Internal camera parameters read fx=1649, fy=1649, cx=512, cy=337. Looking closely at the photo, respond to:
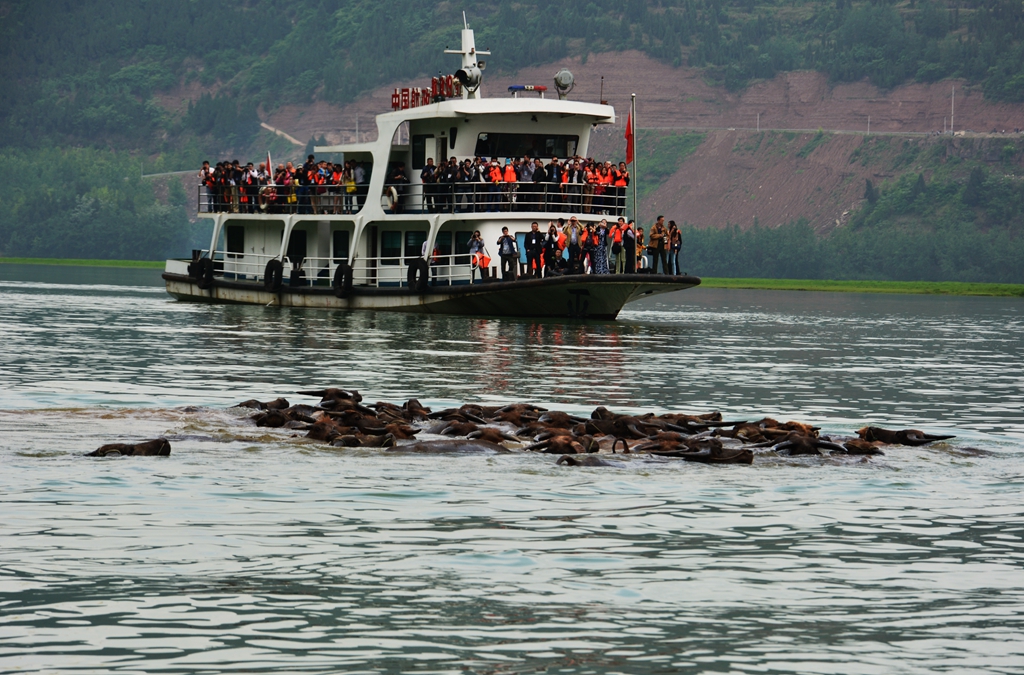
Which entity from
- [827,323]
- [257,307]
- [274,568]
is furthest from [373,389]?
[827,323]

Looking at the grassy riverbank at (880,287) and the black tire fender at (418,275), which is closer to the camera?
the black tire fender at (418,275)

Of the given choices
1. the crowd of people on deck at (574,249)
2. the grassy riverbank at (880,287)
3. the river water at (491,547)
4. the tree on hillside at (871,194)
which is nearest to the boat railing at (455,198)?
the crowd of people on deck at (574,249)

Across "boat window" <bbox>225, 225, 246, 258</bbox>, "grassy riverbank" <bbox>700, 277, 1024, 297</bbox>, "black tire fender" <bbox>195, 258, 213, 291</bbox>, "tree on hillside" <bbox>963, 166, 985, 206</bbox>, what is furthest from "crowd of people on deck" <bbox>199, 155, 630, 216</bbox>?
"tree on hillside" <bbox>963, 166, 985, 206</bbox>

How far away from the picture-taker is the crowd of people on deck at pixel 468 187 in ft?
134

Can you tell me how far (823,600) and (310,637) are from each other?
10.1 ft

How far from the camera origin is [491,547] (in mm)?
10992

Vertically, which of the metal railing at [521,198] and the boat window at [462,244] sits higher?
the metal railing at [521,198]

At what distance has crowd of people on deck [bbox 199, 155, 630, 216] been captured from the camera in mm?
40906

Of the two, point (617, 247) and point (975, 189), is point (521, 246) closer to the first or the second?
point (617, 247)

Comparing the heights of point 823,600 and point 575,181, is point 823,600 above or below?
below

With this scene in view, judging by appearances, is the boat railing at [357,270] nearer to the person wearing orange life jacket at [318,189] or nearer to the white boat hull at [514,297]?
the white boat hull at [514,297]

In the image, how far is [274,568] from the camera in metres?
10.2

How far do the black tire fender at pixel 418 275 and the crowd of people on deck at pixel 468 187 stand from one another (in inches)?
55.7

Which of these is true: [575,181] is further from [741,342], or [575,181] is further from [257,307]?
[257,307]
